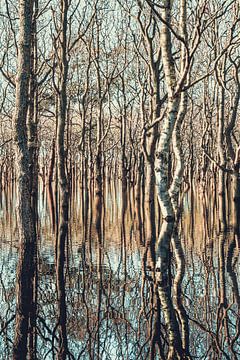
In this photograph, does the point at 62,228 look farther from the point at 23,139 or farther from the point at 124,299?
the point at 124,299

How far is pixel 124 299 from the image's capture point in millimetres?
5605

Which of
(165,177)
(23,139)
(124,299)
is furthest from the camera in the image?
(23,139)

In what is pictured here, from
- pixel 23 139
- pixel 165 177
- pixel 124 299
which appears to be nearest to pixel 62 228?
pixel 23 139

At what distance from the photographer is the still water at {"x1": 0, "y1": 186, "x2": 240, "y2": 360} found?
161 inches

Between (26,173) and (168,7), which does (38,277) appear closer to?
(26,173)

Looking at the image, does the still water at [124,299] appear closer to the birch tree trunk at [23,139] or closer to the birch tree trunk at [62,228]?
the birch tree trunk at [62,228]

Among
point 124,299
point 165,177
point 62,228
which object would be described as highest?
point 165,177

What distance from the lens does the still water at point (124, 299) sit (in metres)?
4.09

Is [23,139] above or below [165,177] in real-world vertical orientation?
above

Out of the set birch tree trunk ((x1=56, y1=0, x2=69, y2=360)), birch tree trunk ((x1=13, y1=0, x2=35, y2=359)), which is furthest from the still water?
birch tree trunk ((x1=13, y1=0, x2=35, y2=359))

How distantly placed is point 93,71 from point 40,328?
2695 centimetres

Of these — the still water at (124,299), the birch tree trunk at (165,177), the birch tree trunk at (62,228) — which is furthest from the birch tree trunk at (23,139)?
the birch tree trunk at (165,177)

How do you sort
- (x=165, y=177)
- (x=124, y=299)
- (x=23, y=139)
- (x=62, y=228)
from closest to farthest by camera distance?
(x=124, y=299), (x=165, y=177), (x=23, y=139), (x=62, y=228)

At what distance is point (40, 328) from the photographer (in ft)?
14.9
